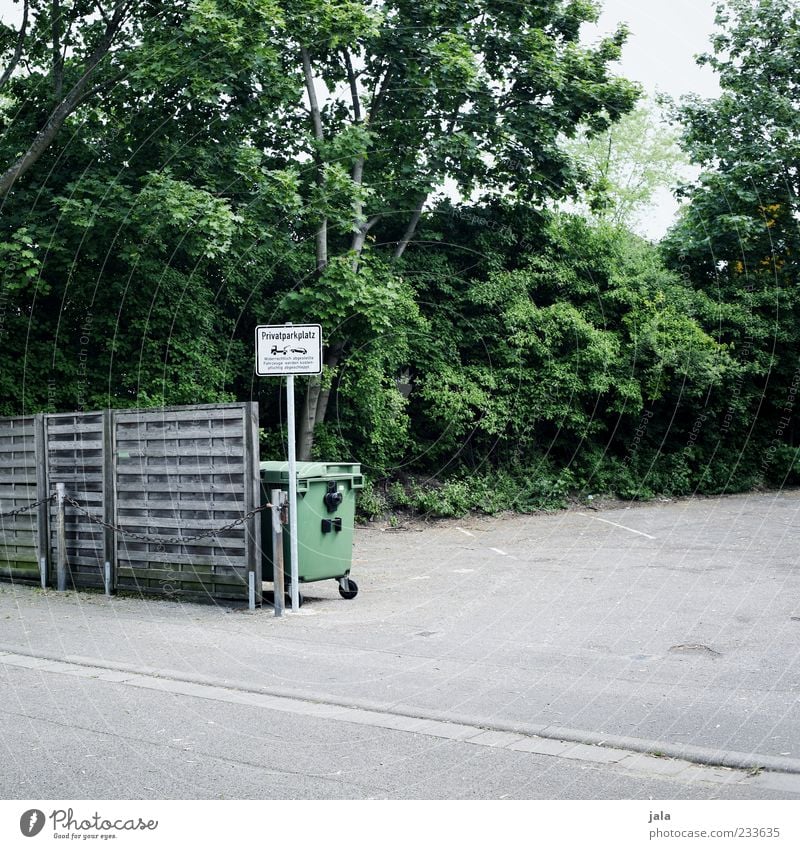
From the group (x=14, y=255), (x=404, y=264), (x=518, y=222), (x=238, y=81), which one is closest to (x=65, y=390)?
(x=14, y=255)

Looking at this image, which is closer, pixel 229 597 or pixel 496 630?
pixel 496 630

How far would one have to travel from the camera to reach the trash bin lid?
34.0ft

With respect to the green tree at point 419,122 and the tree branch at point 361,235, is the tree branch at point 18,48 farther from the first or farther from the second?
the tree branch at point 361,235

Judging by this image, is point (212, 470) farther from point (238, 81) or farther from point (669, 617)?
point (238, 81)

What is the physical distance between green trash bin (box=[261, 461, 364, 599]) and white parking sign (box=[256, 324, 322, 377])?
1047 millimetres

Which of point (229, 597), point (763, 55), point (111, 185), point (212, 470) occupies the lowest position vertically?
point (229, 597)

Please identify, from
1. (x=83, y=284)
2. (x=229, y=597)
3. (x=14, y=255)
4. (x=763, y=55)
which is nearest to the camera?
(x=229, y=597)

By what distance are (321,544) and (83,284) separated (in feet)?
27.5

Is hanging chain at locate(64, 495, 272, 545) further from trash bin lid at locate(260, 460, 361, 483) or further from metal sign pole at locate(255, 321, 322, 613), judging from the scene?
metal sign pole at locate(255, 321, 322, 613)

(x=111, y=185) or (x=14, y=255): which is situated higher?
(x=111, y=185)

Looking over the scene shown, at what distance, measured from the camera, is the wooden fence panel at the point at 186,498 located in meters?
10.3

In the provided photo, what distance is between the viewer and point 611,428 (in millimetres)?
23688
